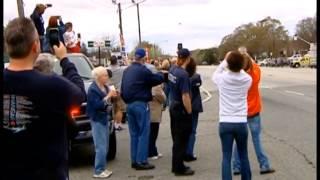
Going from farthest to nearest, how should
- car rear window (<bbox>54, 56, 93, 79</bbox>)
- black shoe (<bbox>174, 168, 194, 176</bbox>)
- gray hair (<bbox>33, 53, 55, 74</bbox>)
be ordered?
car rear window (<bbox>54, 56, 93, 79</bbox>) → black shoe (<bbox>174, 168, 194, 176</bbox>) → gray hair (<bbox>33, 53, 55, 74</bbox>)

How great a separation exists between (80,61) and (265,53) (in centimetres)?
13713

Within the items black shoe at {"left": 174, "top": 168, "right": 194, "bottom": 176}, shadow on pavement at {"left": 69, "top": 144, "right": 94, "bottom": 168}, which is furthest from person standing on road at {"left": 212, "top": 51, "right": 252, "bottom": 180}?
shadow on pavement at {"left": 69, "top": 144, "right": 94, "bottom": 168}

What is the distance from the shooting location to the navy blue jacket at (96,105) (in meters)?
7.58

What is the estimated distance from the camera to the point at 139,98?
814 cm

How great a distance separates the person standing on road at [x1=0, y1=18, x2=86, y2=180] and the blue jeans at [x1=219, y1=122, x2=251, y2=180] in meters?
3.19

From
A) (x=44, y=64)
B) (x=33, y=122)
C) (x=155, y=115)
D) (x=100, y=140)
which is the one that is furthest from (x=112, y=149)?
(x=33, y=122)

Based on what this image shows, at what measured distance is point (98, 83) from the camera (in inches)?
302

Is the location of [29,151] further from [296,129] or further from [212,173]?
[296,129]

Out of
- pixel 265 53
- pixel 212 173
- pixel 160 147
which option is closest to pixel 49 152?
pixel 212 173

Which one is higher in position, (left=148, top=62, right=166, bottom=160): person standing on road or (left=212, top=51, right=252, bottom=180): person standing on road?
(left=212, top=51, right=252, bottom=180): person standing on road

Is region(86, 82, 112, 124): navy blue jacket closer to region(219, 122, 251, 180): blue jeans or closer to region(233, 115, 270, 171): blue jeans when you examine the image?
region(233, 115, 270, 171): blue jeans

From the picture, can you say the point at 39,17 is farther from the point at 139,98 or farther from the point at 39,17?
the point at 139,98

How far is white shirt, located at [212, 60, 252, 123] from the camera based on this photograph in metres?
6.27

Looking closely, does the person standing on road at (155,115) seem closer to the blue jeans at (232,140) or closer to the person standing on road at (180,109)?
the person standing on road at (180,109)
